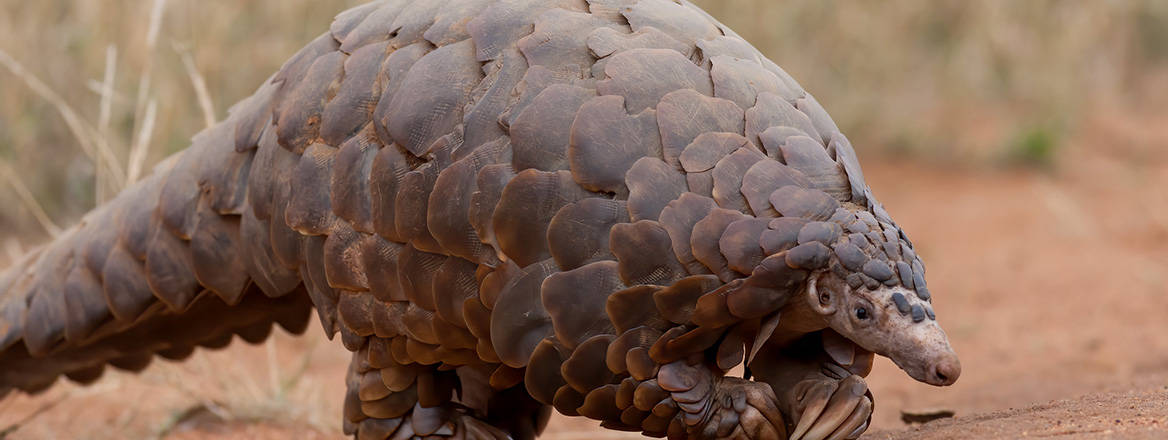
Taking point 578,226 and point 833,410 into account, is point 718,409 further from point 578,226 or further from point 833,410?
point 578,226

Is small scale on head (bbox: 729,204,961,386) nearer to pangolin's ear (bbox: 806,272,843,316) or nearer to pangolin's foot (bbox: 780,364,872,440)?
pangolin's ear (bbox: 806,272,843,316)

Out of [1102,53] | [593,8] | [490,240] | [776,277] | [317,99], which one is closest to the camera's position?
[776,277]

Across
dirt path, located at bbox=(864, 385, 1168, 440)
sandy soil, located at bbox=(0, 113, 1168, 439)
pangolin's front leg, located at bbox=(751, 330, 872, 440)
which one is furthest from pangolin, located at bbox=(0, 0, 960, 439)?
sandy soil, located at bbox=(0, 113, 1168, 439)

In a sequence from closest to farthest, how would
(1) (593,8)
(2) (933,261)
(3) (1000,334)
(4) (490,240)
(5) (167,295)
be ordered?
(4) (490,240), (1) (593,8), (5) (167,295), (3) (1000,334), (2) (933,261)

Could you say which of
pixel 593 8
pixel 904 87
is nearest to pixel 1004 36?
pixel 904 87

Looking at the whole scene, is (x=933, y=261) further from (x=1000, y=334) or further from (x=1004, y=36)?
(x=1004, y=36)

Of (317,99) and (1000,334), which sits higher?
(317,99)
